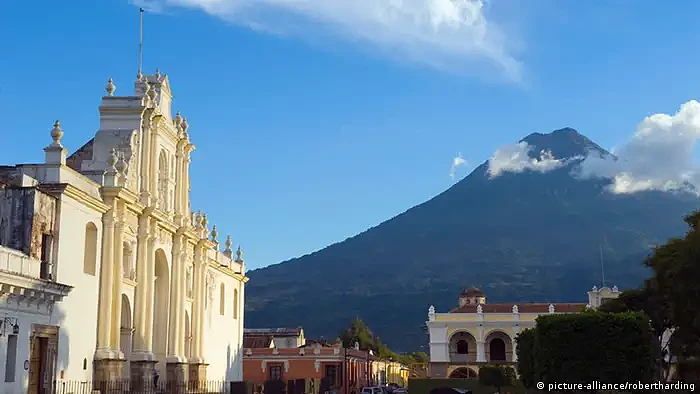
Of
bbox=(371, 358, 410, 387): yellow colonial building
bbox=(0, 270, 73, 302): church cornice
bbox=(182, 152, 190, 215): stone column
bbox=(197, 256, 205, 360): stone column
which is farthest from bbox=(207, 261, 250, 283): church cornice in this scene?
bbox=(371, 358, 410, 387): yellow colonial building

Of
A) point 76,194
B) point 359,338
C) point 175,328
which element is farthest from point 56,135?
point 359,338

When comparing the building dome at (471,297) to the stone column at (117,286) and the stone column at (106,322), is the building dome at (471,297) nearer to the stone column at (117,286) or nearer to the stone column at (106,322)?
the stone column at (117,286)

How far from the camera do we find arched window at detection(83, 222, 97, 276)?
28356 mm

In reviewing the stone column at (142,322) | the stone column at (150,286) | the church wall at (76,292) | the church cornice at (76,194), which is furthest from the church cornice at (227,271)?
the church wall at (76,292)

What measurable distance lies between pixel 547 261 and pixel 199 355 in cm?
16616

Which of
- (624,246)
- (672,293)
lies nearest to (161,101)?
(672,293)

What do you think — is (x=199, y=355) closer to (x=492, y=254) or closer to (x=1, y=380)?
(x=1, y=380)

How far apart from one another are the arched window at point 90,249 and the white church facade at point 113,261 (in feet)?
0.13

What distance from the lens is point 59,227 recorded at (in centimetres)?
2552

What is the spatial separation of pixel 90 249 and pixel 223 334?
1963 centimetres

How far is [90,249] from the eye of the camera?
28.7m

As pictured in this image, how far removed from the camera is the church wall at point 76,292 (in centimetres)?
2578

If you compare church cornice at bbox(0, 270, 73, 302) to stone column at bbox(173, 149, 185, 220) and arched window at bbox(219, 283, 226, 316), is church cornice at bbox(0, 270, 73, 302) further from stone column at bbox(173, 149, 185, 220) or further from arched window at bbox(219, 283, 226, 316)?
arched window at bbox(219, 283, 226, 316)

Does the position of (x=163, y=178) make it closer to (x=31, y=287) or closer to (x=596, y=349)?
(x=31, y=287)
